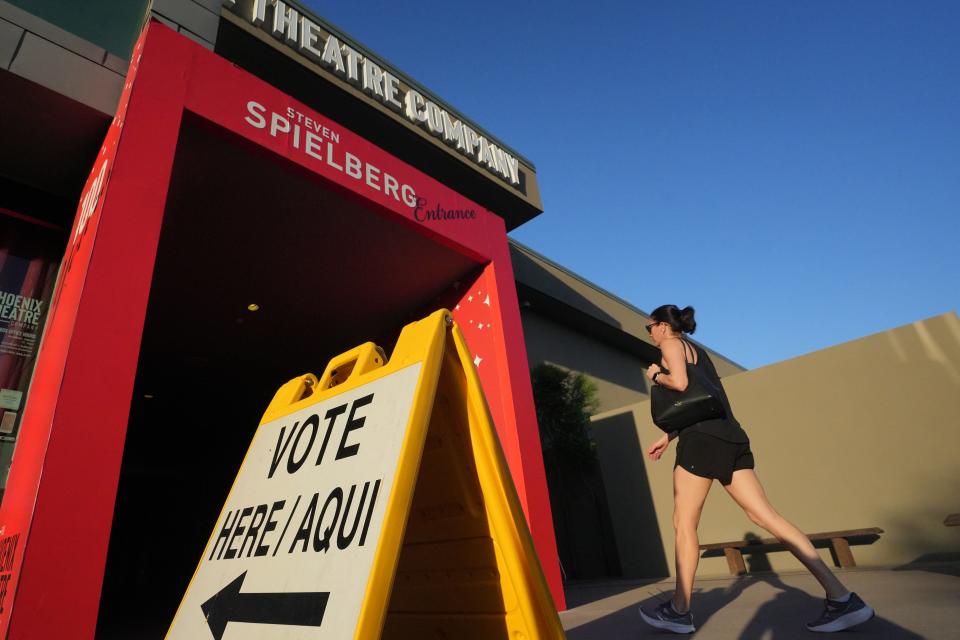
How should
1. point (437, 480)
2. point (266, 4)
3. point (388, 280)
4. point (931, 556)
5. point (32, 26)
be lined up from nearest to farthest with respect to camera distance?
1. point (437, 480)
2. point (32, 26)
3. point (931, 556)
4. point (388, 280)
5. point (266, 4)

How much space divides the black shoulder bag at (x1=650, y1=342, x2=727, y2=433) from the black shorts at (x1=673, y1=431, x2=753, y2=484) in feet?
0.27

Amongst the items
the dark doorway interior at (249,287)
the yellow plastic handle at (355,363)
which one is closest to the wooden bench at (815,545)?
the dark doorway interior at (249,287)

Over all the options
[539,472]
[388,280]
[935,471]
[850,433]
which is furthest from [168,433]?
[935,471]

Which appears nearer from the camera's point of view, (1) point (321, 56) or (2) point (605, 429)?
(1) point (321, 56)

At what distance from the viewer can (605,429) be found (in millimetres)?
7195

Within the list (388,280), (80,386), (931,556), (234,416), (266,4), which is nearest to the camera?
(80,386)

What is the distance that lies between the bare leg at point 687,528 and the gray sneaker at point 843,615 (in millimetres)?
492

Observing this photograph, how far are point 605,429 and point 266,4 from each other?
686cm

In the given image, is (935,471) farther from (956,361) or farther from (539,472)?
(539,472)

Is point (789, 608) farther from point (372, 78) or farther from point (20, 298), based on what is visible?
point (372, 78)

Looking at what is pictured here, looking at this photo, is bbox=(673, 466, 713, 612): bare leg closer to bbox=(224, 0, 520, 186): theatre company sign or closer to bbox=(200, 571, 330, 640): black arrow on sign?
bbox=(200, 571, 330, 640): black arrow on sign

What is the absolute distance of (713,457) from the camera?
2.28 meters

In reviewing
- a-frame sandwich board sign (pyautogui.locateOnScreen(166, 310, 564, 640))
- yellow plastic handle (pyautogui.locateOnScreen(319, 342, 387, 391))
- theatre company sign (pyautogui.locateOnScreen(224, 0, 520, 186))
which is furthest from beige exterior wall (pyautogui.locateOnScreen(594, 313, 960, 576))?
yellow plastic handle (pyautogui.locateOnScreen(319, 342, 387, 391))

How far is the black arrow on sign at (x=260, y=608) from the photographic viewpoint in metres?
0.93
